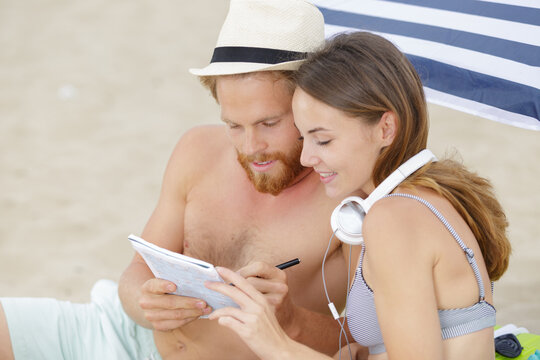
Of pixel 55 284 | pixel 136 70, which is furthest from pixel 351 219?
pixel 136 70

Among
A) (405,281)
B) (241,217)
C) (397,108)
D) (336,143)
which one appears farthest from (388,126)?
(241,217)

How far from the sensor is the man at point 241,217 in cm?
283

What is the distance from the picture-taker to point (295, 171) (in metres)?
3.06

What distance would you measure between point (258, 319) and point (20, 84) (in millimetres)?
5911

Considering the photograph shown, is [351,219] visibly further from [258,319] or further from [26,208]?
[26,208]

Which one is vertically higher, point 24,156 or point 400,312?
point 24,156

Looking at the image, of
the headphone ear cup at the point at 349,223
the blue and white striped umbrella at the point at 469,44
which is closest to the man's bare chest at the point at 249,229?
the headphone ear cup at the point at 349,223

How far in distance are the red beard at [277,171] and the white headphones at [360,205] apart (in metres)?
0.47

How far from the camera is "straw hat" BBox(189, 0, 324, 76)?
282 cm

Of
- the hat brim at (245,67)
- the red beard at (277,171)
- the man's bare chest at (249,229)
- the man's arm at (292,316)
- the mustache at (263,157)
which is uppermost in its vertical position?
the hat brim at (245,67)

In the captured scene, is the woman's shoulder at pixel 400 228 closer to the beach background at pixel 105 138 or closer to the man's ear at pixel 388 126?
the man's ear at pixel 388 126

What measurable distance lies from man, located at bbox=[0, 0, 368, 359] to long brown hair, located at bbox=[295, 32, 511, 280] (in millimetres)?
339

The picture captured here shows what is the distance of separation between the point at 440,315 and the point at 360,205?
0.48 m

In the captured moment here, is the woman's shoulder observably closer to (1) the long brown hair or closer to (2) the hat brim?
(1) the long brown hair
